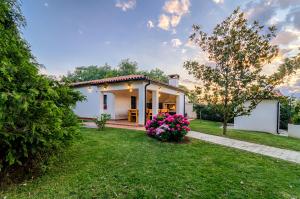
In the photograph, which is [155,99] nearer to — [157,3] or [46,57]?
[157,3]

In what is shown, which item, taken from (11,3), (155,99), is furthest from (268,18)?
(11,3)

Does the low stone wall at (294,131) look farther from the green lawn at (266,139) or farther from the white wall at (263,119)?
the green lawn at (266,139)

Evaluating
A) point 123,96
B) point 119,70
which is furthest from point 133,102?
point 119,70

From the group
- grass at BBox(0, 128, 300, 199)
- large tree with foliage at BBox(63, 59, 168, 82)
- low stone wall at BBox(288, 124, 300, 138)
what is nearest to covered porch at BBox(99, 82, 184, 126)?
grass at BBox(0, 128, 300, 199)

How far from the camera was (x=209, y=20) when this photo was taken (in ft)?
35.0

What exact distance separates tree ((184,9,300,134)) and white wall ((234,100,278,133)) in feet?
16.9

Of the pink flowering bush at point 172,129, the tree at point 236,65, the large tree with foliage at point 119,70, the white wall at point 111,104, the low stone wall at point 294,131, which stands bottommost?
the low stone wall at point 294,131

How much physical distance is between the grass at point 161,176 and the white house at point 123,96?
575 centimetres

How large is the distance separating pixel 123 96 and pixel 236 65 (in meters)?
10.8

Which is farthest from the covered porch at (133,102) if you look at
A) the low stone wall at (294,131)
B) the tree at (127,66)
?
the tree at (127,66)

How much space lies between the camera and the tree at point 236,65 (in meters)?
8.09

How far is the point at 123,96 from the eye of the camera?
54.3 feet

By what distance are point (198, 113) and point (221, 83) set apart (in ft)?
45.3

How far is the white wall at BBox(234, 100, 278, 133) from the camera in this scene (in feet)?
42.8
